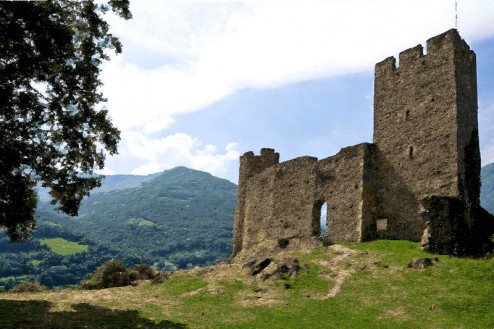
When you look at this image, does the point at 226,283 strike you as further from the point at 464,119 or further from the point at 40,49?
the point at 464,119

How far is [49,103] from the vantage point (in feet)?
70.7

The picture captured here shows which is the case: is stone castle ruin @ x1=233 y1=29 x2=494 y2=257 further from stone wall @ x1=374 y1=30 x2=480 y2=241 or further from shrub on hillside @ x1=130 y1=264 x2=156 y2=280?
shrub on hillside @ x1=130 y1=264 x2=156 y2=280

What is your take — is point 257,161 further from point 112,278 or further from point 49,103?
point 49,103

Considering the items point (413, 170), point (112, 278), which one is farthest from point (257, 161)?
point (112, 278)

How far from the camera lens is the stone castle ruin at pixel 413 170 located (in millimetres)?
28016

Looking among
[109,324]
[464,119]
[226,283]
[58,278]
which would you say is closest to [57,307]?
[109,324]

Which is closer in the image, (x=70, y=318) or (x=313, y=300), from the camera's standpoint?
(x=70, y=318)

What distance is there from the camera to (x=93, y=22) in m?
21.7

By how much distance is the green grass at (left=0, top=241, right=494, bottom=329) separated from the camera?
1962 cm

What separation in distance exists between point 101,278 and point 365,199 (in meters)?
18.3

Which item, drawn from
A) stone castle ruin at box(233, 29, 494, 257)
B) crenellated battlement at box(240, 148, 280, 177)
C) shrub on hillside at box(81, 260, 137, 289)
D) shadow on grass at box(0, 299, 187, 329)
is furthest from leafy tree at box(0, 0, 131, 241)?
crenellated battlement at box(240, 148, 280, 177)

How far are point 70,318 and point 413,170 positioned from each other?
2169 cm

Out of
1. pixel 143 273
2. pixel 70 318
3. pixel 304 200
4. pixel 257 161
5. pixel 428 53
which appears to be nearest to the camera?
pixel 70 318

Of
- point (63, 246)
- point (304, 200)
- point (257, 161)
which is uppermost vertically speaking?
point (257, 161)
